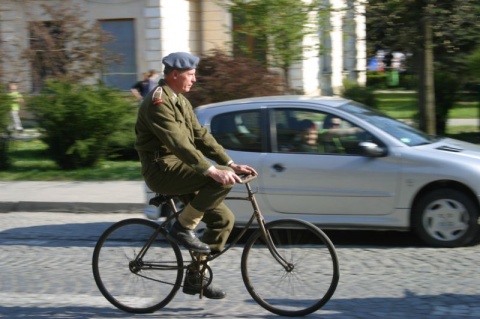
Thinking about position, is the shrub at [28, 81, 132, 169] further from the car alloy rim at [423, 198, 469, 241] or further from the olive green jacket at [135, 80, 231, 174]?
the olive green jacket at [135, 80, 231, 174]

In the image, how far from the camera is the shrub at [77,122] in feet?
44.9

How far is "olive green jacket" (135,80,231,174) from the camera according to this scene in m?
5.27

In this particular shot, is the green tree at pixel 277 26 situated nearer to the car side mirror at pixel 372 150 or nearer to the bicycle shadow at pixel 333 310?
the car side mirror at pixel 372 150

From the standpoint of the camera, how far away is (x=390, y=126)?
27.2 feet

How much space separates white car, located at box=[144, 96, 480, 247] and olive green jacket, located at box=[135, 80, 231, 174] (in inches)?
84.7

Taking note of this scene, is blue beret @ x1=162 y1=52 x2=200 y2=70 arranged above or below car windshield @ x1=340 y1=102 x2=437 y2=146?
above

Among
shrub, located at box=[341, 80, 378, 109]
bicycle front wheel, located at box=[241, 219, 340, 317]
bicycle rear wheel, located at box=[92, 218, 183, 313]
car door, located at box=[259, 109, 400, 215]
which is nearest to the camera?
bicycle front wheel, located at box=[241, 219, 340, 317]

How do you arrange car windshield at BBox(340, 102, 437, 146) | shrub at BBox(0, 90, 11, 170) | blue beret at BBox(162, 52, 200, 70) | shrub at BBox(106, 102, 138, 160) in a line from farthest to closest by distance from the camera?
shrub at BBox(106, 102, 138, 160), shrub at BBox(0, 90, 11, 170), car windshield at BBox(340, 102, 437, 146), blue beret at BBox(162, 52, 200, 70)

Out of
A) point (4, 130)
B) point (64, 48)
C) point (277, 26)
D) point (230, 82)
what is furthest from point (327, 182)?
point (64, 48)

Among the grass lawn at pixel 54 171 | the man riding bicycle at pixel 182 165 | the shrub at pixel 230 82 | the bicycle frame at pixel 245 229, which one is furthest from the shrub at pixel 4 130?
the man riding bicycle at pixel 182 165

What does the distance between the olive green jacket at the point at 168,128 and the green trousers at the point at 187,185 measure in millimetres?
83

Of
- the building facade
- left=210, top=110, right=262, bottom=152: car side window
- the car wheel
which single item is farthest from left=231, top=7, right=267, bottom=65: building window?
the car wheel

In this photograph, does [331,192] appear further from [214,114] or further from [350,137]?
[214,114]

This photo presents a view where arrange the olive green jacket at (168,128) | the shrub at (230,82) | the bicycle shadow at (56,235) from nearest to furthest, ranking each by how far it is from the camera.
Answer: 1. the olive green jacket at (168,128)
2. the bicycle shadow at (56,235)
3. the shrub at (230,82)
